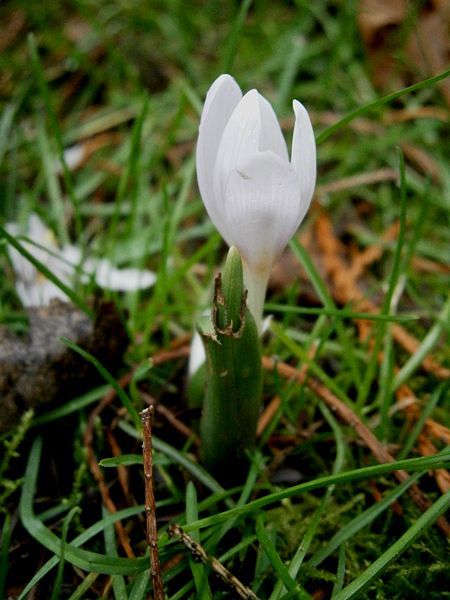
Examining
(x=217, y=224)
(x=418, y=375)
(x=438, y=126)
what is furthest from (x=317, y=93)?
(x=217, y=224)

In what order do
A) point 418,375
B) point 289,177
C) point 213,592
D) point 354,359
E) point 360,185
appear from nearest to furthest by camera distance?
point 289,177 < point 213,592 < point 354,359 < point 418,375 < point 360,185

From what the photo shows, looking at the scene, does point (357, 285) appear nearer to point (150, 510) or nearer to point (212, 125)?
point (212, 125)

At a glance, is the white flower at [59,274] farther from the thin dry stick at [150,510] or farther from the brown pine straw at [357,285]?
the thin dry stick at [150,510]

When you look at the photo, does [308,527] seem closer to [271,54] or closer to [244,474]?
[244,474]

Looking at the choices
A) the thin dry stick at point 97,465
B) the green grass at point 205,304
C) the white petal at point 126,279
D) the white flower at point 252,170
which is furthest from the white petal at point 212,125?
the white petal at point 126,279

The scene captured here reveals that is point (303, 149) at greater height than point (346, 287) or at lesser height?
greater

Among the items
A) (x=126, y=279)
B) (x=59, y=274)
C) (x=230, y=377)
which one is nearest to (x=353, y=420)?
(x=230, y=377)

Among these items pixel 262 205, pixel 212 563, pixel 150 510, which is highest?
pixel 262 205

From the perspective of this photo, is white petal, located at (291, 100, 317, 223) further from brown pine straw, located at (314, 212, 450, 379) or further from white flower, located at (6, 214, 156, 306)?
white flower, located at (6, 214, 156, 306)
